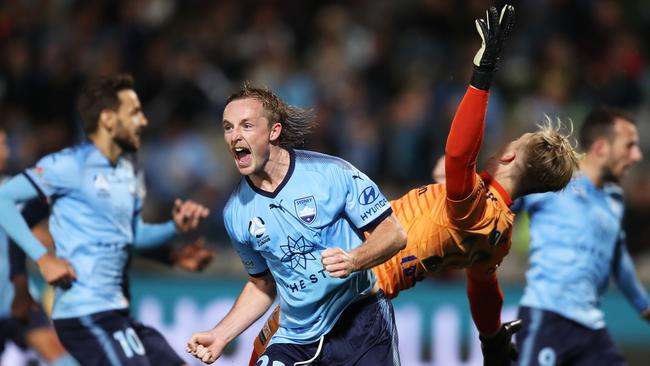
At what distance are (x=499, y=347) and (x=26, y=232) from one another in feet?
9.52

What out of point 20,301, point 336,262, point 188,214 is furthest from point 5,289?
point 336,262

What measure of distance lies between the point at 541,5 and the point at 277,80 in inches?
130

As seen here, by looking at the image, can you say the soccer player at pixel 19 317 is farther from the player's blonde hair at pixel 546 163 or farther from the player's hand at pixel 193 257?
the player's blonde hair at pixel 546 163

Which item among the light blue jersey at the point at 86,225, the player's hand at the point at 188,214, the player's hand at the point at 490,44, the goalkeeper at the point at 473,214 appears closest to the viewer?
the player's hand at the point at 490,44

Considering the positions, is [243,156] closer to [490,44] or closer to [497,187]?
[490,44]

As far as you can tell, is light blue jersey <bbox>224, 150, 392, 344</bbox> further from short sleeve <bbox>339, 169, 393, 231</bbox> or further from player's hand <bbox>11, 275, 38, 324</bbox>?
player's hand <bbox>11, 275, 38, 324</bbox>

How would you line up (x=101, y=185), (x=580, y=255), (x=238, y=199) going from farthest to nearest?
(x=580, y=255) < (x=101, y=185) < (x=238, y=199)

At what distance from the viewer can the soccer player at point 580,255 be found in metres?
Answer: 7.16

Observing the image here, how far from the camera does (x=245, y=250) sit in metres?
5.71

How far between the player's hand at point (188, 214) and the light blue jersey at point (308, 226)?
1.20 meters

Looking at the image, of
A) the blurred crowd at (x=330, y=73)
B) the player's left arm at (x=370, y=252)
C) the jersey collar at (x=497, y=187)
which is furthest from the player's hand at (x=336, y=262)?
the blurred crowd at (x=330, y=73)

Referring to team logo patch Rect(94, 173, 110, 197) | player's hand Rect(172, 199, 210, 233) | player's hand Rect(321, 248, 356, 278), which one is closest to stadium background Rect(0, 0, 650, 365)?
player's hand Rect(172, 199, 210, 233)

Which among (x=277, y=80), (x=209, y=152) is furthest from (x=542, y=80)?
(x=209, y=152)

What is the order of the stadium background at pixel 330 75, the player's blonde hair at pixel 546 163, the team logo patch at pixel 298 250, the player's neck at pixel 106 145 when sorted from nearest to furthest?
the team logo patch at pixel 298 250
the player's blonde hair at pixel 546 163
the player's neck at pixel 106 145
the stadium background at pixel 330 75
